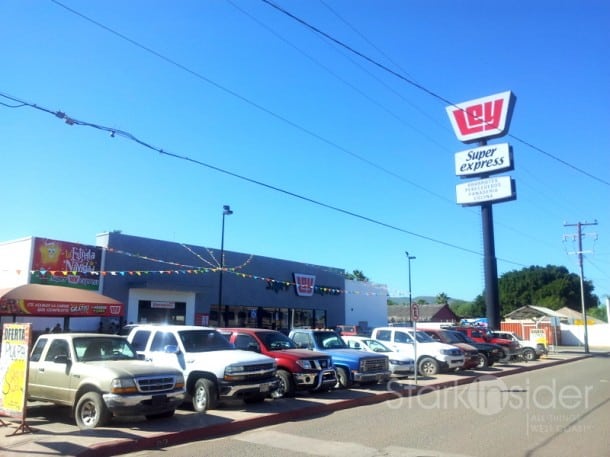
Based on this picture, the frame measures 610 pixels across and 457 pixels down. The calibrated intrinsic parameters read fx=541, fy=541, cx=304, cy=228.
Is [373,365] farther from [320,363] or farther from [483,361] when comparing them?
[483,361]

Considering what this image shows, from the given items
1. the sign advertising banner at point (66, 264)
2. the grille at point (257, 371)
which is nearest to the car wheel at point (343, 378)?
the grille at point (257, 371)

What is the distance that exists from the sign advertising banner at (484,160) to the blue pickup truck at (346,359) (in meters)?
29.5

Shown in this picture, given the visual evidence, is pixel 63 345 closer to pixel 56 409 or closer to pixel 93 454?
pixel 56 409

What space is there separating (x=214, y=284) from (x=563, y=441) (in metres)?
24.4

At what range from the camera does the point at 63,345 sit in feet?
34.5

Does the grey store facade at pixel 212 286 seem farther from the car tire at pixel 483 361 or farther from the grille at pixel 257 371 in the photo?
the grille at pixel 257 371

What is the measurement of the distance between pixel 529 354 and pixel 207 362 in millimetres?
23551

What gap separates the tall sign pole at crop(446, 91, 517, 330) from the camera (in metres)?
40.4

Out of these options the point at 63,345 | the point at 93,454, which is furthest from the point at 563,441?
the point at 63,345

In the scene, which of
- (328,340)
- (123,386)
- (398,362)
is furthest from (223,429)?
(398,362)

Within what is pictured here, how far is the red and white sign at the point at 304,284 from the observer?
37.2 meters

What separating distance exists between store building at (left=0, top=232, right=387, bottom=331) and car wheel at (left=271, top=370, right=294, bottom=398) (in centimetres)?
651

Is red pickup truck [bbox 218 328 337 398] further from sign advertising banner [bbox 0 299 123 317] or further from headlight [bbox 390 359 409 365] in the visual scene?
headlight [bbox 390 359 409 365]

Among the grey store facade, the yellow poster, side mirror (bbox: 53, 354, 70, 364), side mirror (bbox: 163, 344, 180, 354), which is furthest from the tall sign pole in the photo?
the yellow poster
